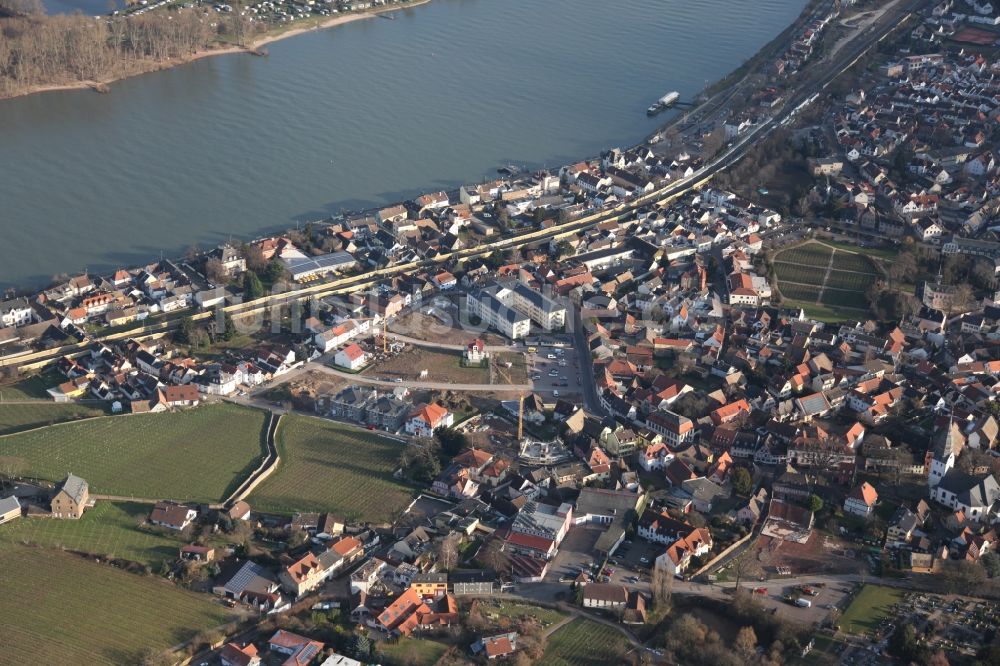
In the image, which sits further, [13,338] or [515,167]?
[515,167]

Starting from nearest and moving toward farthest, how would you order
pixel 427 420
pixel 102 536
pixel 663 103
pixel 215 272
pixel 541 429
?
pixel 102 536, pixel 427 420, pixel 541 429, pixel 215 272, pixel 663 103

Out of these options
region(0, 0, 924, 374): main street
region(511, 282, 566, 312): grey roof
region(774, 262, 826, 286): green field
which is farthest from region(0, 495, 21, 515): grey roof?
region(774, 262, 826, 286): green field

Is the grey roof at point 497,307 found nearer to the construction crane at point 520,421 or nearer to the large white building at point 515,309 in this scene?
the large white building at point 515,309

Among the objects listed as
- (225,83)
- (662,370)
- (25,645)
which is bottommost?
(25,645)

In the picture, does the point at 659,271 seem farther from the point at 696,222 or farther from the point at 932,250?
the point at 932,250

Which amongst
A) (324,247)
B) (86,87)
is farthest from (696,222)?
(86,87)

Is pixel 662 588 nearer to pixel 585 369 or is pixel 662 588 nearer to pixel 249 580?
pixel 249 580

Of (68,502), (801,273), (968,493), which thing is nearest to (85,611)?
(68,502)
